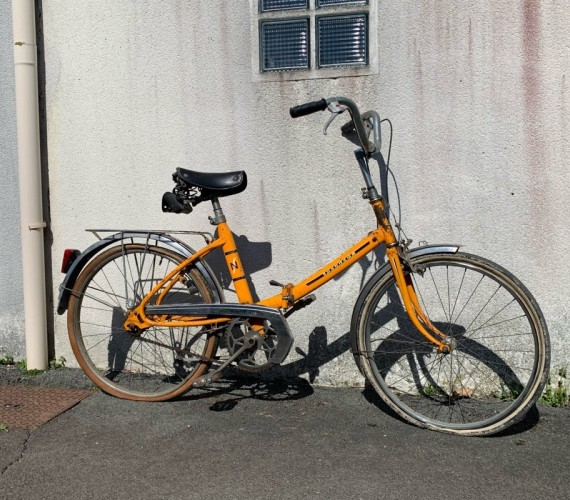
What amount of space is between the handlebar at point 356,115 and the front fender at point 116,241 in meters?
1.02

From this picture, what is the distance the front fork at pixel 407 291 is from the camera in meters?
3.94

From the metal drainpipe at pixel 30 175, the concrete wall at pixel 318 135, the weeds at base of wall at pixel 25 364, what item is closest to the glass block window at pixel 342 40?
the concrete wall at pixel 318 135

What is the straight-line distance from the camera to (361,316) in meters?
4.04

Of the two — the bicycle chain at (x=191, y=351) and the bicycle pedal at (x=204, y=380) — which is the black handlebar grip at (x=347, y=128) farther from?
the bicycle pedal at (x=204, y=380)

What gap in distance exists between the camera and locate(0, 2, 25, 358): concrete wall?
4922 mm

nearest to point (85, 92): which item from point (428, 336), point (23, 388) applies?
point (23, 388)

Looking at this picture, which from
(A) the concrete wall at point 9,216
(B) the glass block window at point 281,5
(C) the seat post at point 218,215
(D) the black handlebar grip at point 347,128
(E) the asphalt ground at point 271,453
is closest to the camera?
(E) the asphalt ground at point 271,453

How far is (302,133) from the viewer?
455 cm

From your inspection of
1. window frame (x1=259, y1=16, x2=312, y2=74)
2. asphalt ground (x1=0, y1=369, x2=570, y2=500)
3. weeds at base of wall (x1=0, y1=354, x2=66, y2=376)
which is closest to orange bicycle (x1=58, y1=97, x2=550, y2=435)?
asphalt ground (x1=0, y1=369, x2=570, y2=500)

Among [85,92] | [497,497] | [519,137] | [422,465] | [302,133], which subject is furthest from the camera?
[85,92]

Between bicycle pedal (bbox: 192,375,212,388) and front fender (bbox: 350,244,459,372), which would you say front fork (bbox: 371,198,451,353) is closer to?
front fender (bbox: 350,244,459,372)

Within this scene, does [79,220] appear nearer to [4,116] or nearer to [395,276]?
[4,116]

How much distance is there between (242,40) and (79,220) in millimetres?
1554

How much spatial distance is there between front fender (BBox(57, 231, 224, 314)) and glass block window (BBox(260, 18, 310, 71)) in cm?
119
